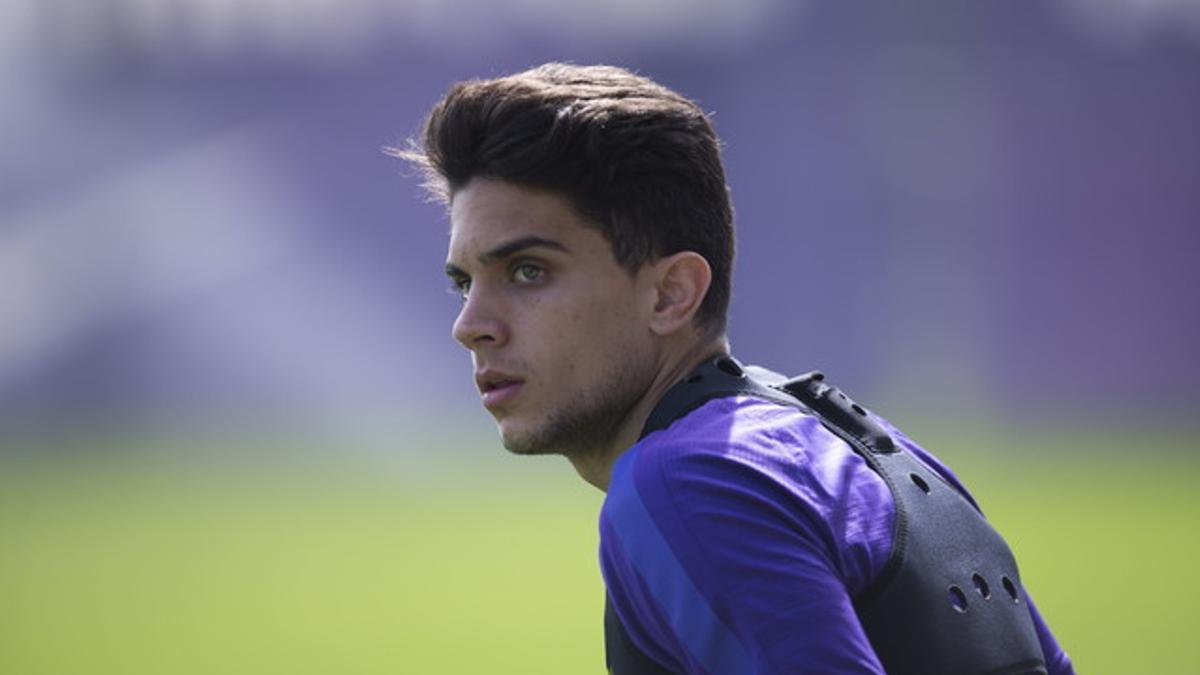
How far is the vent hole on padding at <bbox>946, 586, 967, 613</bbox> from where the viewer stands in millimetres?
1943

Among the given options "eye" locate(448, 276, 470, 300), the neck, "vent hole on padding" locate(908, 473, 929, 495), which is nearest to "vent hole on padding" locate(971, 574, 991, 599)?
"vent hole on padding" locate(908, 473, 929, 495)

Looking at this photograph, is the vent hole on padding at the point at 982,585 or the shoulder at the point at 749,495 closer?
the shoulder at the point at 749,495

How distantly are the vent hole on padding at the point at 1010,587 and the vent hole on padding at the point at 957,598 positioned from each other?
0.14 metres

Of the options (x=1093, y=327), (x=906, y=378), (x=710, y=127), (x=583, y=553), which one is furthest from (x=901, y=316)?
(x=710, y=127)

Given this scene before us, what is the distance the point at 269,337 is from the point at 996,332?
6327 millimetres

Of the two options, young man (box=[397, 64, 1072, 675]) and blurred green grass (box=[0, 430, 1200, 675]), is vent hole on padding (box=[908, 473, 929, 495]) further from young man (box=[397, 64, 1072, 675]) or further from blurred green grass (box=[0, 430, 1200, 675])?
blurred green grass (box=[0, 430, 1200, 675])

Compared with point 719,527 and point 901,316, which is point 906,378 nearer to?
point 901,316

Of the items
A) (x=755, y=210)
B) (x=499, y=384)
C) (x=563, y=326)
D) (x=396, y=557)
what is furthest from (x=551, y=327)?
(x=755, y=210)

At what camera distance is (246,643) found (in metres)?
8.82

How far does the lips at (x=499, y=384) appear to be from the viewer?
2412 millimetres

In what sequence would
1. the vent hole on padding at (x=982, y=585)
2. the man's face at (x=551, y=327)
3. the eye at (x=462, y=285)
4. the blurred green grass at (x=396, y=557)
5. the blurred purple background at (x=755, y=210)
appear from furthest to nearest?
the blurred purple background at (x=755, y=210)
the blurred green grass at (x=396, y=557)
the eye at (x=462, y=285)
the man's face at (x=551, y=327)
the vent hole on padding at (x=982, y=585)

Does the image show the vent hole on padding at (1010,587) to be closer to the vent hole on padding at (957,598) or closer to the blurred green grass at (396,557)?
the vent hole on padding at (957,598)

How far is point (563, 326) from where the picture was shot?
2.40 m

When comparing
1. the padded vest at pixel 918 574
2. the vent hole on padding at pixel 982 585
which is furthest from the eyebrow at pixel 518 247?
the vent hole on padding at pixel 982 585
